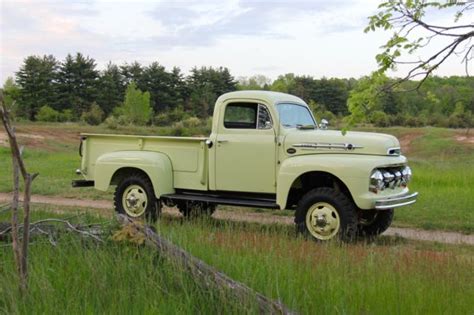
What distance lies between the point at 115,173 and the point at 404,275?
6493mm

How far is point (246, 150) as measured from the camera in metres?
9.33

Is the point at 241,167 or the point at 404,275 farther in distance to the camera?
the point at 241,167

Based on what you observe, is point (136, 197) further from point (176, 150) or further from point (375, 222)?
point (375, 222)

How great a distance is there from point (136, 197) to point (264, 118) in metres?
2.51

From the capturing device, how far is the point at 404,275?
4.96m

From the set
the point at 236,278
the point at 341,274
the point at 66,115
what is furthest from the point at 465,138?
the point at 66,115

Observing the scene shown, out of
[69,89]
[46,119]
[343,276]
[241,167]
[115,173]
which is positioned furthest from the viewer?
[69,89]

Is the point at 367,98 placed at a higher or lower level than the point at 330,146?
higher

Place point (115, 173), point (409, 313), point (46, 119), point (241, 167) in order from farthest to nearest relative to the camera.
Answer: point (46, 119)
point (115, 173)
point (241, 167)
point (409, 313)

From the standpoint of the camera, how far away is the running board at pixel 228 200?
9.02m

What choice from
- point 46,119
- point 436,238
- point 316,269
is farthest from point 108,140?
point 46,119

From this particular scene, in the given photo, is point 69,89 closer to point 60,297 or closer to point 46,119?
point 46,119

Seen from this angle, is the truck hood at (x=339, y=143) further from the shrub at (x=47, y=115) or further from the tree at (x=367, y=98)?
the shrub at (x=47, y=115)

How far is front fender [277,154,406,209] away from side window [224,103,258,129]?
104 centimetres
